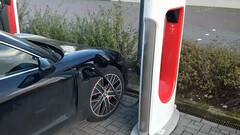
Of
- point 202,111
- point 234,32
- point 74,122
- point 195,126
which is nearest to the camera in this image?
point 74,122

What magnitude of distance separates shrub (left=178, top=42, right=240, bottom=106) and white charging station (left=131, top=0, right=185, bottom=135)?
59cm

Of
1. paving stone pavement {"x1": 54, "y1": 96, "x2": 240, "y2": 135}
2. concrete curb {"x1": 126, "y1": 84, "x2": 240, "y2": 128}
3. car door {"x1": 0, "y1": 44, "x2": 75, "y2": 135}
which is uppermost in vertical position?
car door {"x1": 0, "y1": 44, "x2": 75, "y2": 135}

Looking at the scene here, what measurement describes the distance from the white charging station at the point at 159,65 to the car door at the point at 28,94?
865 mm

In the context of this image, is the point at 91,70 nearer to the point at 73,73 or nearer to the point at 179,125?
the point at 73,73

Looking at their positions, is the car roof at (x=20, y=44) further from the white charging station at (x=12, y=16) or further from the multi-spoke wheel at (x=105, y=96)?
the white charging station at (x=12, y=16)

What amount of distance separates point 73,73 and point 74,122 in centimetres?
58

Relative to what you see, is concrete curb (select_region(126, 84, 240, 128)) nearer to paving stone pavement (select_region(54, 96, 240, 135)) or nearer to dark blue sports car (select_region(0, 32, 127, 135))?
paving stone pavement (select_region(54, 96, 240, 135))

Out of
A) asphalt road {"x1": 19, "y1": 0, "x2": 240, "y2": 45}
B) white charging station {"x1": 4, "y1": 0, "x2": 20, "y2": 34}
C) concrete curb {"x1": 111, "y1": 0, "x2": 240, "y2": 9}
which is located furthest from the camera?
concrete curb {"x1": 111, "y1": 0, "x2": 240, "y2": 9}

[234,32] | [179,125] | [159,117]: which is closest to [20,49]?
[159,117]

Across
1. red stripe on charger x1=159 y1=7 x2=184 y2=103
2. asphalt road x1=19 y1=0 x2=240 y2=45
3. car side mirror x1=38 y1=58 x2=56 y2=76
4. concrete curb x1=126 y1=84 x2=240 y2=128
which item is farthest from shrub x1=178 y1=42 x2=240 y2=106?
asphalt road x1=19 y1=0 x2=240 y2=45

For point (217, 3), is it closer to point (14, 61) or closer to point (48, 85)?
point (48, 85)

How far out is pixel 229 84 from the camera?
3512 mm

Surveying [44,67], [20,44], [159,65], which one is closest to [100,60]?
[159,65]

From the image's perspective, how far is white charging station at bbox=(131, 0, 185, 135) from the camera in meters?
2.42
